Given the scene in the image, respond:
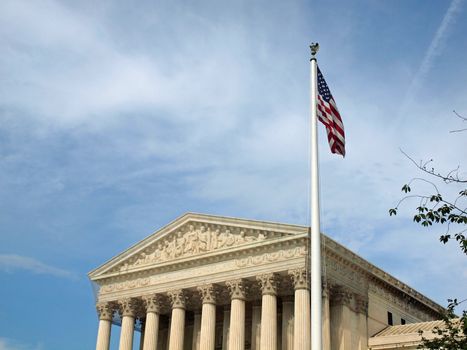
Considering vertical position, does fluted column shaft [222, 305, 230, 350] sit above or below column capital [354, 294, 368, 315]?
below

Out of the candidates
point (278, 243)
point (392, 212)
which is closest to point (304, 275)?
point (278, 243)

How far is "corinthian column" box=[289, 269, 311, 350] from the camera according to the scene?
4097cm

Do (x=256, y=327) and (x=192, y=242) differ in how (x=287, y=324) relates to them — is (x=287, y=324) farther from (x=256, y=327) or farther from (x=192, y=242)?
(x=192, y=242)

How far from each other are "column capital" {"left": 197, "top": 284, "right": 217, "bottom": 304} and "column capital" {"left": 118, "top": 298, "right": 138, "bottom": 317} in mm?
A: 8029

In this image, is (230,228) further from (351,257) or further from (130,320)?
(130,320)

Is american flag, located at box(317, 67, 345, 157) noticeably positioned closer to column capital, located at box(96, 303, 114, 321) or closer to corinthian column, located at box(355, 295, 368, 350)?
corinthian column, located at box(355, 295, 368, 350)

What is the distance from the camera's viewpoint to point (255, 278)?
45.0m

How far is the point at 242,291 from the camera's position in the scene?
45469 millimetres

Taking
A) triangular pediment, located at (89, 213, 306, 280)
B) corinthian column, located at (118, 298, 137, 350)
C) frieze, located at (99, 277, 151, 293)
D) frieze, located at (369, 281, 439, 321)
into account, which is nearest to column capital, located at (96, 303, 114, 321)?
frieze, located at (99, 277, 151, 293)

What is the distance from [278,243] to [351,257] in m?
6.20

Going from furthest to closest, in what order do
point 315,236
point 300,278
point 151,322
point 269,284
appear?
point 151,322, point 269,284, point 300,278, point 315,236

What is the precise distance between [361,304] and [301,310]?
26.1ft

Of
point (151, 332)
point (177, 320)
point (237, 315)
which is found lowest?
point (151, 332)

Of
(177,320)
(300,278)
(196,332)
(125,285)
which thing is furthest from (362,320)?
(125,285)
